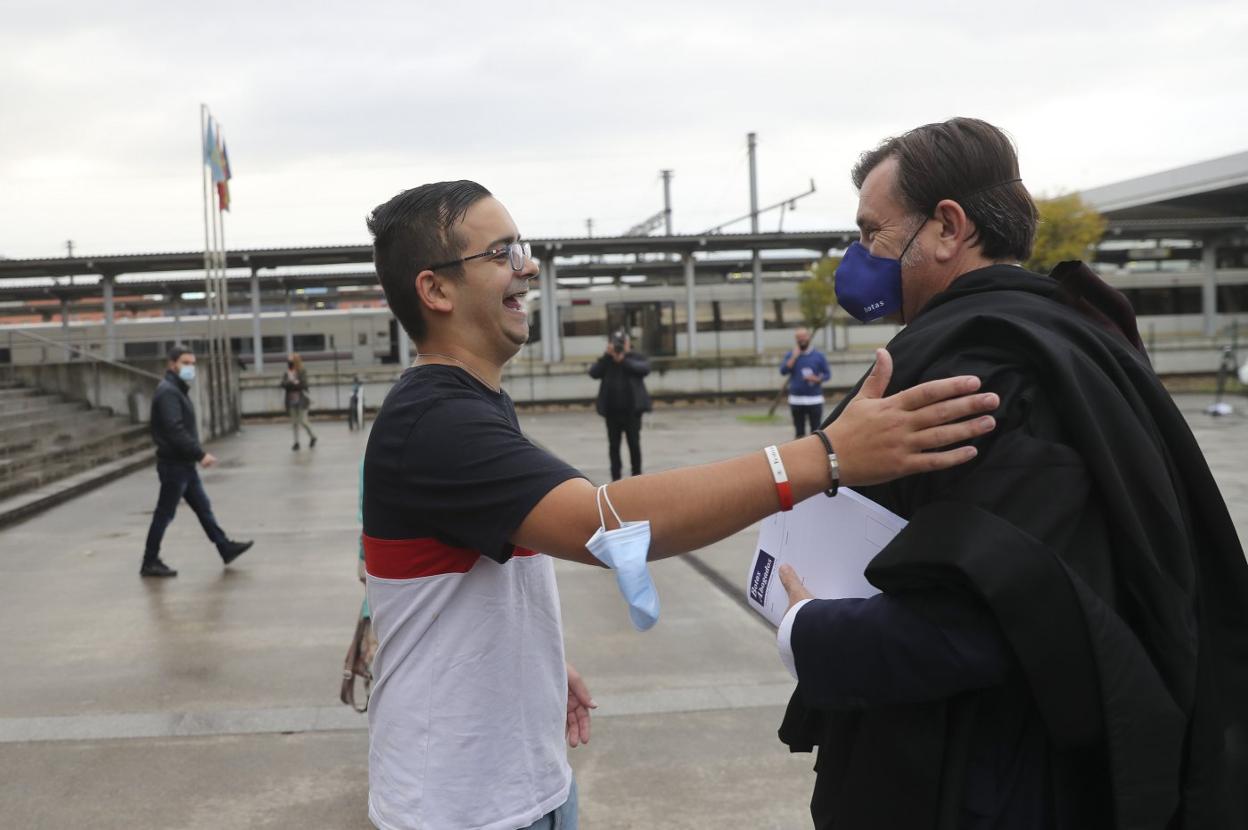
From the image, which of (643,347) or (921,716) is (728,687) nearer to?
(921,716)

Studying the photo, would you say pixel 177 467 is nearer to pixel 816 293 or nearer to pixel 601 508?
pixel 601 508

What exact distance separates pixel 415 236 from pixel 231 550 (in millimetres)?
7519

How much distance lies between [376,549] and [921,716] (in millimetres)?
988

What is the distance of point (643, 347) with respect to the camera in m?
37.3

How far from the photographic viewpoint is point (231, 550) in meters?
8.81

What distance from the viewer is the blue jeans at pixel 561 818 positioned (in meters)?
2.02

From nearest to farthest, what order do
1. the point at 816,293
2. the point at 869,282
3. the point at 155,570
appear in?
1. the point at 869,282
2. the point at 155,570
3. the point at 816,293

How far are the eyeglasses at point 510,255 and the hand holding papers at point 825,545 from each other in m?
0.69

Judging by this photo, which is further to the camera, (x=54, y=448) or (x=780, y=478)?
(x=54, y=448)

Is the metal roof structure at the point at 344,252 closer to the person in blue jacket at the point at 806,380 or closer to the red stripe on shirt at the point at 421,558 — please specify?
the person in blue jacket at the point at 806,380

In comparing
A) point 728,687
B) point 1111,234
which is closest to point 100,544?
point 728,687

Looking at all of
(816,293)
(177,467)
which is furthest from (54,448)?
(816,293)

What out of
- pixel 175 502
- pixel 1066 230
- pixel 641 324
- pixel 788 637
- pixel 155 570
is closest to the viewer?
pixel 788 637

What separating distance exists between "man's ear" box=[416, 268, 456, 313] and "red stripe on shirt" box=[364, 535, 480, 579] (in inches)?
17.6
